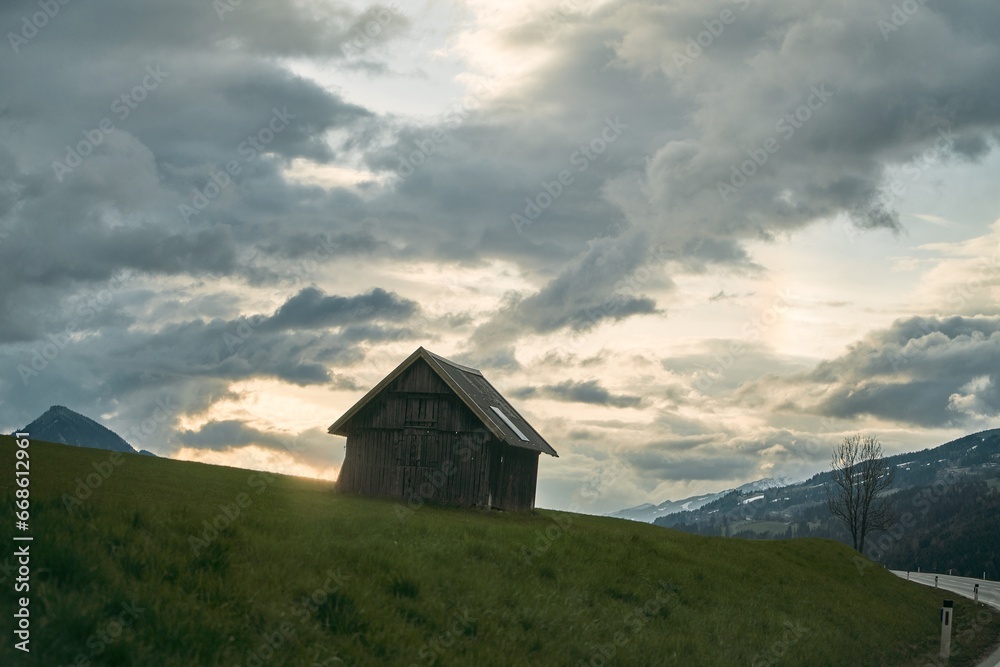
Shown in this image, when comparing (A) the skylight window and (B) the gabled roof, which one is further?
(A) the skylight window

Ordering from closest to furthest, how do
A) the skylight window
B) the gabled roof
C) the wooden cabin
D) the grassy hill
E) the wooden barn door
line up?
the grassy hill
the gabled roof
the wooden cabin
the wooden barn door
the skylight window

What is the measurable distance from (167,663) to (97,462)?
32.2 meters

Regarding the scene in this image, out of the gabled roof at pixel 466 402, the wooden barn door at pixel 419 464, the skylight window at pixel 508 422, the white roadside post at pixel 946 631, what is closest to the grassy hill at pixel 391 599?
the white roadside post at pixel 946 631

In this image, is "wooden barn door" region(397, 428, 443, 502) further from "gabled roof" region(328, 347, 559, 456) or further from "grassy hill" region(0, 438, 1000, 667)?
"grassy hill" region(0, 438, 1000, 667)

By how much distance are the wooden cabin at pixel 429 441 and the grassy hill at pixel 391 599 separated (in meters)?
15.4

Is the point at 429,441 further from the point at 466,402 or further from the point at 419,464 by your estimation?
the point at 466,402

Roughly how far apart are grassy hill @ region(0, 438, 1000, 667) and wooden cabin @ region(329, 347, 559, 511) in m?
15.4

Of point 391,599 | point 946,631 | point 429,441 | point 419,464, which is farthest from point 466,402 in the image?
point 391,599

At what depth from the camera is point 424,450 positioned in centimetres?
4078

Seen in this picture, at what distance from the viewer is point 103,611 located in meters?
8.77

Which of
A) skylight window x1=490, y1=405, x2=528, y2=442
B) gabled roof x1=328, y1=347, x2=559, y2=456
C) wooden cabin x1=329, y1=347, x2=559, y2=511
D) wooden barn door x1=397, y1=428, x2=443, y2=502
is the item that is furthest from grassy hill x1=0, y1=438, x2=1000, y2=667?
wooden barn door x1=397, y1=428, x2=443, y2=502

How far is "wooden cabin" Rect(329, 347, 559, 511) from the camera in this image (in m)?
40.3

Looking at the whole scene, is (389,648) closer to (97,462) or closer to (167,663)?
(167,663)

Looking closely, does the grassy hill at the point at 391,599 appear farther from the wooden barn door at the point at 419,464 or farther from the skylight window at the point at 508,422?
the wooden barn door at the point at 419,464
